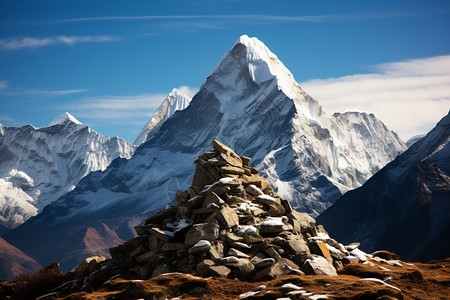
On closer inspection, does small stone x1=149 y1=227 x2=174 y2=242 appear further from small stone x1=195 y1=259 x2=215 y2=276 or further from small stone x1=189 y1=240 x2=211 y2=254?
small stone x1=195 y1=259 x2=215 y2=276

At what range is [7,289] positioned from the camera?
4238 cm

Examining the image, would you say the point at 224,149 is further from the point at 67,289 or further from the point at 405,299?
the point at 405,299

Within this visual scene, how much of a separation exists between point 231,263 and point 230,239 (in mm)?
2997

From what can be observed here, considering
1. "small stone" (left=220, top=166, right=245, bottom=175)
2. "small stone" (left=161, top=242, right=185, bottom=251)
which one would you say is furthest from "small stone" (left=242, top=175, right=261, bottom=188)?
"small stone" (left=161, top=242, right=185, bottom=251)

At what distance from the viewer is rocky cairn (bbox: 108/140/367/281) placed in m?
36.8

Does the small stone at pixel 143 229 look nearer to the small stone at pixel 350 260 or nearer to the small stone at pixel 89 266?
the small stone at pixel 89 266

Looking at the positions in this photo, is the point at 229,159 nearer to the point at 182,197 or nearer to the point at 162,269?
the point at 182,197

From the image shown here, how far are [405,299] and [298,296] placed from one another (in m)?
5.97

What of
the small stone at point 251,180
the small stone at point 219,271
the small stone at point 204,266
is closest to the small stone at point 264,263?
the small stone at point 219,271

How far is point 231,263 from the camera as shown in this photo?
36.5 m

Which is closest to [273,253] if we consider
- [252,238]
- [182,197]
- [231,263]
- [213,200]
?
[252,238]

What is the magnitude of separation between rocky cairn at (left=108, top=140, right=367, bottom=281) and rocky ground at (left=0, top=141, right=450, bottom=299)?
0.07 meters

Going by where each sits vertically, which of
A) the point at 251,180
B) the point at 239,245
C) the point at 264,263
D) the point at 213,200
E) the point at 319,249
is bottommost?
the point at 264,263

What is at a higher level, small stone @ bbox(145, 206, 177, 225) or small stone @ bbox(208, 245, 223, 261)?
small stone @ bbox(145, 206, 177, 225)
